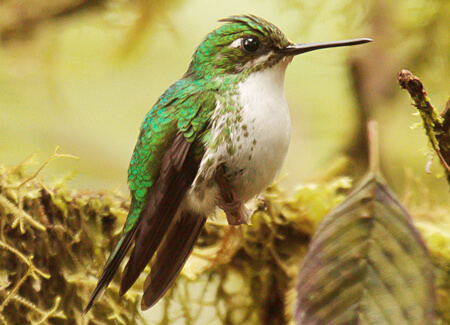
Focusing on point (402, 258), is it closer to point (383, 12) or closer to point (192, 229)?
point (192, 229)

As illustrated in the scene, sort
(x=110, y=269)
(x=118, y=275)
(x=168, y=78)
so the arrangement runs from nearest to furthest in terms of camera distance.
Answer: (x=110, y=269) < (x=118, y=275) < (x=168, y=78)

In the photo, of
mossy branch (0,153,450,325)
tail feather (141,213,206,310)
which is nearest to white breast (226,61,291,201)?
tail feather (141,213,206,310)

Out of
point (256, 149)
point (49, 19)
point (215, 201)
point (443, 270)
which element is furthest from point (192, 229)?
point (49, 19)

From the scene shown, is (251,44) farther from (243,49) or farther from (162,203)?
→ (162,203)

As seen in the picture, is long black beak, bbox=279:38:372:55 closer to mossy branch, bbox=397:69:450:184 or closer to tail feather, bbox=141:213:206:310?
mossy branch, bbox=397:69:450:184

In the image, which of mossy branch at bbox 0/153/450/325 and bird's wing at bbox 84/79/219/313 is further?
mossy branch at bbox 0/153/450/325

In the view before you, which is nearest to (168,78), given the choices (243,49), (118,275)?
(118,275)
